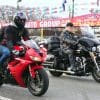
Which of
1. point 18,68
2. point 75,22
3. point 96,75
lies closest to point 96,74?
point 96,75

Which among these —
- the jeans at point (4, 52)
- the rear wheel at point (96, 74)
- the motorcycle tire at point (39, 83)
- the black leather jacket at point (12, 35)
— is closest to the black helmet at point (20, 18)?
the black leather jacket at point (12, 35)

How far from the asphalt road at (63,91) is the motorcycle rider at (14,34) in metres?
0.76

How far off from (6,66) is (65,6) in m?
26.6

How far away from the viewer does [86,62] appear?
11570 millimetres

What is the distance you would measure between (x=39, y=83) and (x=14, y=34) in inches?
48.0

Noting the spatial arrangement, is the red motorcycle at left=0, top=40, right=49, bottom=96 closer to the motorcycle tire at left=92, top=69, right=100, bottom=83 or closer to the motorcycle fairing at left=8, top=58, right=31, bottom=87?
the motorcycle fairing at left=8, top=58, right=31, bottom=87

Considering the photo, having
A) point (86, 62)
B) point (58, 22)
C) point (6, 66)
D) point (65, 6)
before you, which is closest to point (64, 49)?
point (86, 62)

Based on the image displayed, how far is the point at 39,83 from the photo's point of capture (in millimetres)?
8750

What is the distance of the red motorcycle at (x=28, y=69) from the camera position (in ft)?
28.5

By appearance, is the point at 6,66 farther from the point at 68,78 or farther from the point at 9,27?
the point at 68,78

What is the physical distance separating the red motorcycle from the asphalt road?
0.70 ft

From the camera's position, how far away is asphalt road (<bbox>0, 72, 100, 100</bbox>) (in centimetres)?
884

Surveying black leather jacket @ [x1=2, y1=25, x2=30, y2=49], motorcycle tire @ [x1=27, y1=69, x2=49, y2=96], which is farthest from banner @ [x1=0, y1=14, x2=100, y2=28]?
motorcycle tire @ [x1=27, y1=69, x2=49, y2=96]

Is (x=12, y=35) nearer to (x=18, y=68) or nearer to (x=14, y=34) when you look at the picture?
(x=14, y=34)
